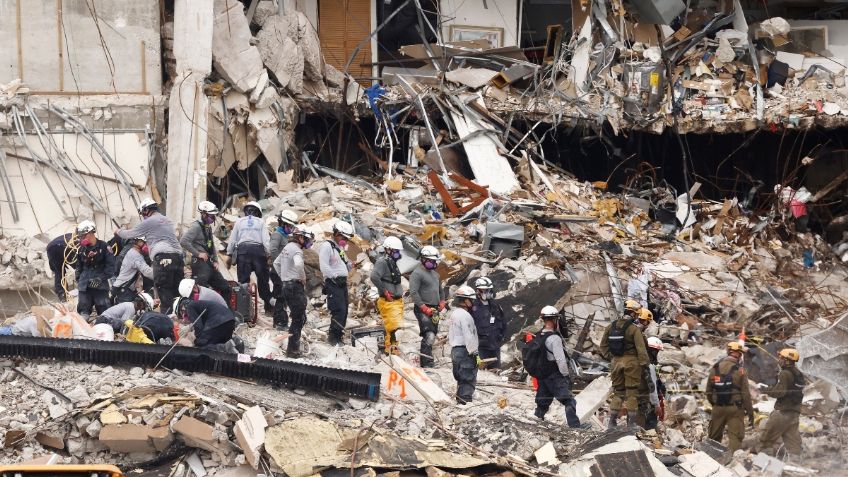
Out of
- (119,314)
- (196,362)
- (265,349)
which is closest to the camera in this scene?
(196,362)

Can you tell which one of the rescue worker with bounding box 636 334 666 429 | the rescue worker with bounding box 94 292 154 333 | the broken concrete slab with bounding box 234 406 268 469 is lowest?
the rescue worker with bounding box 636 334 666 429

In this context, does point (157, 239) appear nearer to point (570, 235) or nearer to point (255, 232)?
point (255, 232)

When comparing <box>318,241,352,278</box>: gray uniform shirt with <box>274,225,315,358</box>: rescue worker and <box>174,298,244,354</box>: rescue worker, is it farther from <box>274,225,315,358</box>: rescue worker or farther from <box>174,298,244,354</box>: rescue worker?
<box>174,298,244,354</box>: rescue worker

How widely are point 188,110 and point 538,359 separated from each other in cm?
895

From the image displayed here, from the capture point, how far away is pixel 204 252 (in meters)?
14.8

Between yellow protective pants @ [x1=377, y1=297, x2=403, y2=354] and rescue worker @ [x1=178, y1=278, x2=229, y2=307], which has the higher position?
rescue worker @ [x1=178, y1=278, x2=229, y2=307]

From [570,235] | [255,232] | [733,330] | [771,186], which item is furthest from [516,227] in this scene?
[771,186]

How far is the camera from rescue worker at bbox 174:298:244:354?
12781 mm

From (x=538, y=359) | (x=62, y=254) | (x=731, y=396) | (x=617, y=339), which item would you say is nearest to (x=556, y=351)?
(x=538, y=359)

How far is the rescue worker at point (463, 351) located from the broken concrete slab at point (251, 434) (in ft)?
7.83

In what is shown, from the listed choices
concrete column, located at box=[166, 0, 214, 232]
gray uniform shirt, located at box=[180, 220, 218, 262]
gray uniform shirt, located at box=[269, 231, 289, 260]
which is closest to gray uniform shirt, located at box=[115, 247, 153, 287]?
gray uniform shirt, located at box=[180, 220, 218, 262]

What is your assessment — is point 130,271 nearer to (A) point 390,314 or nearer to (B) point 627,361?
(A) point 390,314

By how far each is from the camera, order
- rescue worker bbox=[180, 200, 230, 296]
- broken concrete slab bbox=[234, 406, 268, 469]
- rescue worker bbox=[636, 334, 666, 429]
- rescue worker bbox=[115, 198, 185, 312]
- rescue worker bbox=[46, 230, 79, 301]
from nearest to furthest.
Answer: broken concrete slab bbox=[234, 406, 268, 469], rescue worker bbox=[636, 334, 666, 429], rescue worker bbox=[115, 198, 185, 312], rescue worker bbox=[180, 200, 230, 296], rescue worker bbox=[46, 230, 79, 301]

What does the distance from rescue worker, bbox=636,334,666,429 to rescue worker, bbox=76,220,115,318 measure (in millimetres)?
5721
